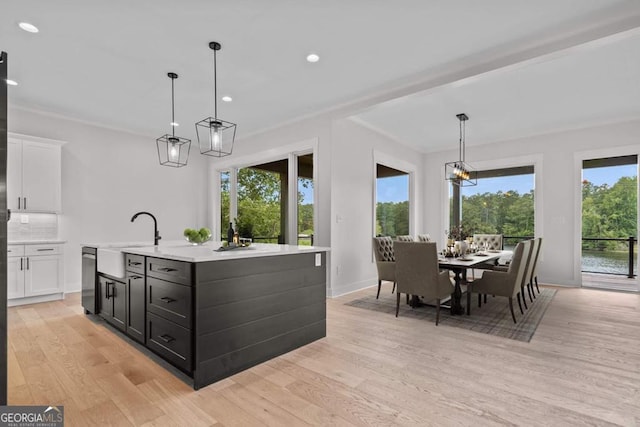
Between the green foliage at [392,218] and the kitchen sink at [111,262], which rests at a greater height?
the green foliage at [392,218]

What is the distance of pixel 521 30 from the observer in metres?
2.87

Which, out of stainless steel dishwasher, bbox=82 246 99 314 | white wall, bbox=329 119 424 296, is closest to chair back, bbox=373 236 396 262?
white wall, bbox=329 119 424 296

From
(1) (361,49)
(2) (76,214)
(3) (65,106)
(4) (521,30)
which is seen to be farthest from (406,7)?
(2) (76,214)

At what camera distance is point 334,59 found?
342 cm

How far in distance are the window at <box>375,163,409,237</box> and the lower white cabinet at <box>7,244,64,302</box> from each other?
4900 mm

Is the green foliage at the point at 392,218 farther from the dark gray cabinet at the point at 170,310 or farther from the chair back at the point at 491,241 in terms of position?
the dark gray cabinet at the point at 170,310

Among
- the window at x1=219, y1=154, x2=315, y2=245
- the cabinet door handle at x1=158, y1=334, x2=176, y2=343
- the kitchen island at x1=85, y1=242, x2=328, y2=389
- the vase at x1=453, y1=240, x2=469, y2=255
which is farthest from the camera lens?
the window at x1=219, y1=154, x2=315, y2=245

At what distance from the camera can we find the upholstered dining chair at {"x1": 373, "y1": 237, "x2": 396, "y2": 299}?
460 centimetres

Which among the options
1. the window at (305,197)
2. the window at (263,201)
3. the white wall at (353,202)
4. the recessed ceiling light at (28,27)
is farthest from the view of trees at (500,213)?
the recessed ceiling light at (28,27)

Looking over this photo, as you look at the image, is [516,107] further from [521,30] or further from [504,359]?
[504,359]

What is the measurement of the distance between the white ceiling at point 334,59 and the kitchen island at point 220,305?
192 cm

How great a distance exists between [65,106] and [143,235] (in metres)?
2.36

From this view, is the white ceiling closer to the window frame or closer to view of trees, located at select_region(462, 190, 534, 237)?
the window frame

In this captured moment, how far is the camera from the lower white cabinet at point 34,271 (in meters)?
4.25
